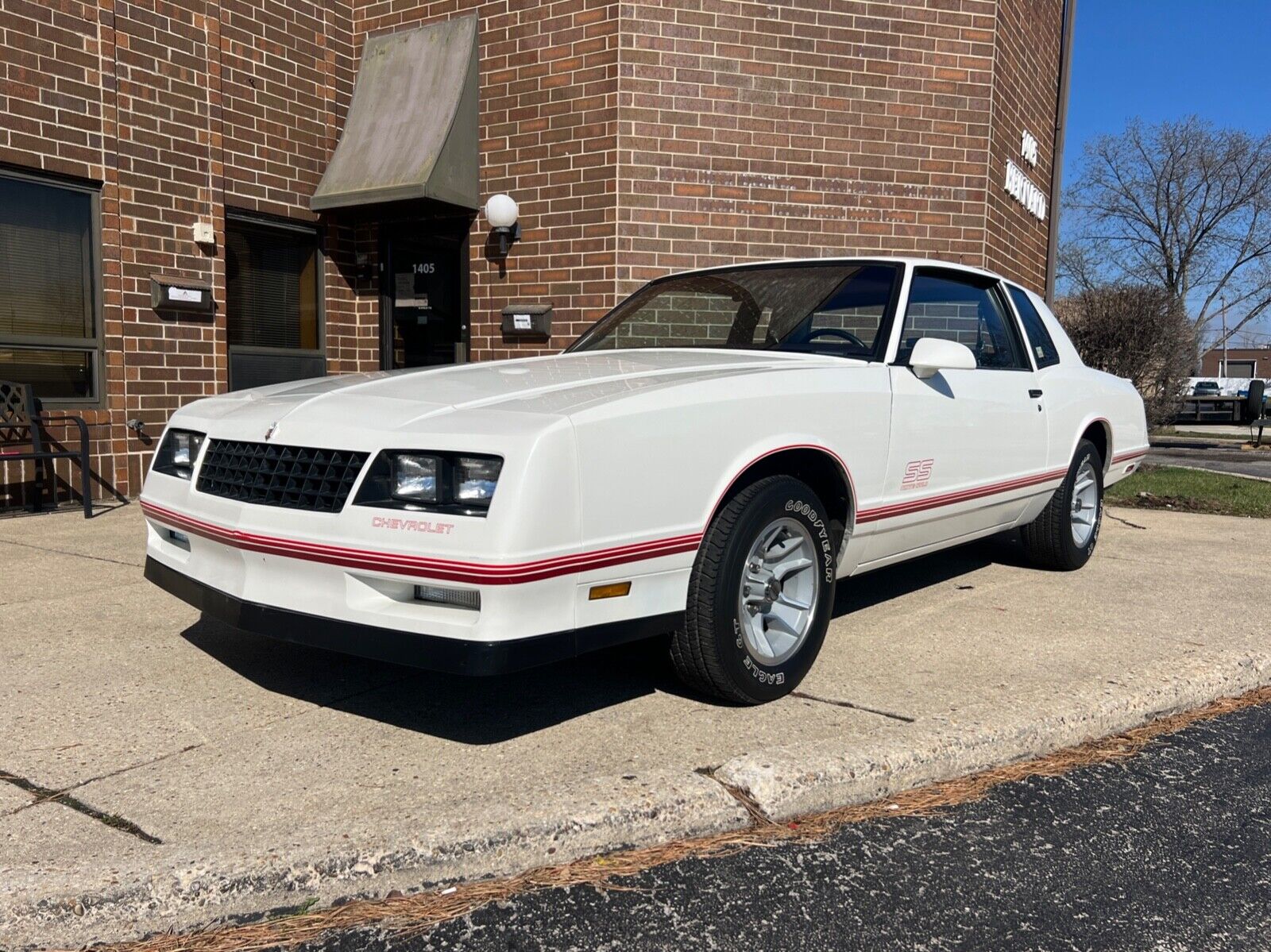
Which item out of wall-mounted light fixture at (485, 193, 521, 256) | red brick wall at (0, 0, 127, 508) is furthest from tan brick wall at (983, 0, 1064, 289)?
red brick wall at (0, 0, 127, 508)

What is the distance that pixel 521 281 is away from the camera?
962 centimetres

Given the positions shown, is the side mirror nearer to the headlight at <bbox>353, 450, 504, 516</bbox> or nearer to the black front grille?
the headlight at <bbox>353, 450, 504, 516</bbox>

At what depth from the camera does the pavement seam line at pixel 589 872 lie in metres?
2.21

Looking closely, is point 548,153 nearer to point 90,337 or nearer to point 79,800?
point 90,337

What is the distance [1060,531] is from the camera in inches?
223

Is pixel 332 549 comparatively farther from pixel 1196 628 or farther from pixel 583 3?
pixel 583 3

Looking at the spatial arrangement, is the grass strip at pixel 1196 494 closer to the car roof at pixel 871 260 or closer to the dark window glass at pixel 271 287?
the car roof at pixel 871 260

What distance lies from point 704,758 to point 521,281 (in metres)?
7.21

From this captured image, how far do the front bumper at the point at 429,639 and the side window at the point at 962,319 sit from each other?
1869mm

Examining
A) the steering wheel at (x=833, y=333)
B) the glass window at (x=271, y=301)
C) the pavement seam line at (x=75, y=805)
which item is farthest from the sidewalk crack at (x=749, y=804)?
A: the glass window at (x=271, y=301)

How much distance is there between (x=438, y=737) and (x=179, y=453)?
4.55 feet

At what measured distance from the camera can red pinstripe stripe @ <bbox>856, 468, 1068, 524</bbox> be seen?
3.93 meters

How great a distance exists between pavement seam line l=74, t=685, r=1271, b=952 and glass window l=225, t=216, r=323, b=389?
25.4 ft

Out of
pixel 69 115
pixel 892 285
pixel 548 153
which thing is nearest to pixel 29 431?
pixel 69 115
